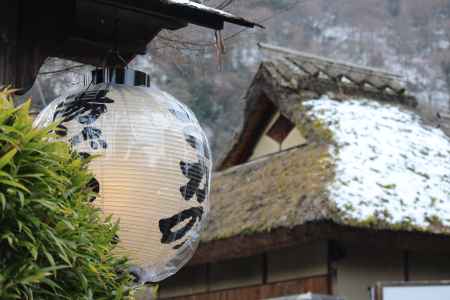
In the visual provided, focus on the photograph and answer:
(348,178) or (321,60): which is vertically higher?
(321,60)

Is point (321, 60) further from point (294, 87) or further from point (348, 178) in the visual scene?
point (348, 178)

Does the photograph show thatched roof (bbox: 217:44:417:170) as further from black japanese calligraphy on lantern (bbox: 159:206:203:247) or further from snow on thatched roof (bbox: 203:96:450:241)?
black japanese calligraphy on lantern (bbox: 159:206:203:247)

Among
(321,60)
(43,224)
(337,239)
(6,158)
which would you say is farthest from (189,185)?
(321,60)

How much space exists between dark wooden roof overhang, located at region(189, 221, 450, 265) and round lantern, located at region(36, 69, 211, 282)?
5576 mm

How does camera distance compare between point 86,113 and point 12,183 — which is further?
point 86,113

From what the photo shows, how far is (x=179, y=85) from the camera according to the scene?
74.0 feet

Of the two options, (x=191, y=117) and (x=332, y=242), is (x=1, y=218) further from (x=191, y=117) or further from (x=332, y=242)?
(x=332, y=242)

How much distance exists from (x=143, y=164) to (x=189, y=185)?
6.6 inches

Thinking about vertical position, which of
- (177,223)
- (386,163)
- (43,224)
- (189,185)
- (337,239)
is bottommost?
(43,224)

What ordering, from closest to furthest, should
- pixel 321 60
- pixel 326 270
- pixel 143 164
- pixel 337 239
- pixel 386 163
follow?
pixel 143 164 < pixel 337 239 < pixel 326 270 < pixel 386 163 < pixel 321 60

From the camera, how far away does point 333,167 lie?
930 cm

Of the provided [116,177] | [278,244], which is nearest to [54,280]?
[116,177]

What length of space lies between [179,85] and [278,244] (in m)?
14.1

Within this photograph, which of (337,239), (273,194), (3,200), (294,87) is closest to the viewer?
(3,200)
